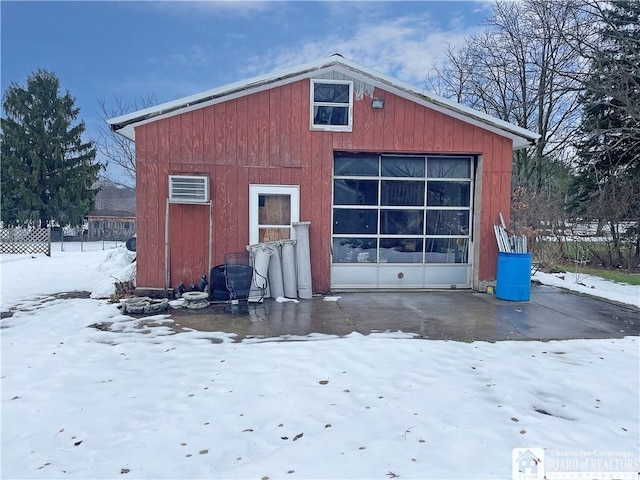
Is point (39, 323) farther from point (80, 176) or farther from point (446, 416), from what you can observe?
point (80, 176)

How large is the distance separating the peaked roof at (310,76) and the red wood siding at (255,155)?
122mm

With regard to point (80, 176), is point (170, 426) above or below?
below

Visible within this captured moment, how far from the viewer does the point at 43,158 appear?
24234mm

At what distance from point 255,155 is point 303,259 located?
2091 mm

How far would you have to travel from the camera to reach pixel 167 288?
7.08 m

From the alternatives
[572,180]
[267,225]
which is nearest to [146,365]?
[267,225]

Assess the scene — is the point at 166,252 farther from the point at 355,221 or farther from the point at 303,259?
the point at 355,221

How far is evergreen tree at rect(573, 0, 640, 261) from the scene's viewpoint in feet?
38.3

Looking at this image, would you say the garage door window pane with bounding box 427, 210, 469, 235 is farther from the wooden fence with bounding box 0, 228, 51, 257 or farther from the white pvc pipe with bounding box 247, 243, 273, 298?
the wooden fence with bounding box 0, 228, 51, 257

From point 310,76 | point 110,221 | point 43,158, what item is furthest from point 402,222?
point 110,221

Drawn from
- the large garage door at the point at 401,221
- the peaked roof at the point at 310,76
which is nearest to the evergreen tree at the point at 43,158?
the peaked roof at the point at 310,76

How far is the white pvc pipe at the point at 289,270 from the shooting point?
23.1 ft

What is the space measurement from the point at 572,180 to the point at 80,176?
1050 inches

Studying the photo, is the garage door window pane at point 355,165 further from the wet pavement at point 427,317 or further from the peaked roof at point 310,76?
the wet pavement at point 427,317
